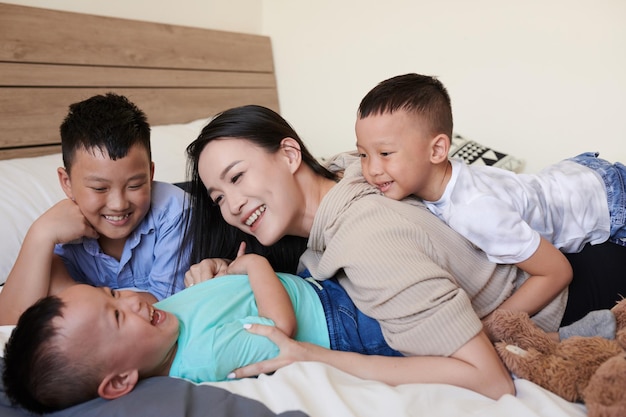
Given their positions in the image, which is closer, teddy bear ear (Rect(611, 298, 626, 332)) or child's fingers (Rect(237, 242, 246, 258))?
teddy bear ear (Rect(611, 298, 626, 332))

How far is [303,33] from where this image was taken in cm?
311

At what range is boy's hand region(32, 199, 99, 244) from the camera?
1218 millimetres

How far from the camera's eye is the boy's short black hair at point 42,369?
32.2 inches

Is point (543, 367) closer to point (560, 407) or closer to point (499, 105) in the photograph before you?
point (560, 407)

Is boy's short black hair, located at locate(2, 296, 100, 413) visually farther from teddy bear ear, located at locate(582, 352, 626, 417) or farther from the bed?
teddy bear ear, located at locate(582, 352, 626, 417)

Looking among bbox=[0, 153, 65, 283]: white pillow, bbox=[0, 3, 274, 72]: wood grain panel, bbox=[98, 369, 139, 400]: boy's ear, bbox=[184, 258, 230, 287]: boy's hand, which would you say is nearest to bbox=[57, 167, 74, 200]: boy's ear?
bbox=[0, 153, 65, 283]: white pillow

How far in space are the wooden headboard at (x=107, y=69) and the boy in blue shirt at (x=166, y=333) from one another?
123cm

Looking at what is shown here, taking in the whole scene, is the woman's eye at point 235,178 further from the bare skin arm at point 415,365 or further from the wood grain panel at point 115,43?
the wood grain panel at point 115,43

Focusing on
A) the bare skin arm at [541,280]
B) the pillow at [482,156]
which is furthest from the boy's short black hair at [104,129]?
the pillow at [482,156]

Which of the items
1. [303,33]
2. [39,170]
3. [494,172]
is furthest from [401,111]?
[303,33]

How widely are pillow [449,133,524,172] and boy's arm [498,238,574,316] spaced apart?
1272 millimetres

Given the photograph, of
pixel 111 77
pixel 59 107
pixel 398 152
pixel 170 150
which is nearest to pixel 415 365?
pixel 398 152

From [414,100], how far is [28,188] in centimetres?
121

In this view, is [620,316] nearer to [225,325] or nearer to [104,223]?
[225,325]
